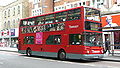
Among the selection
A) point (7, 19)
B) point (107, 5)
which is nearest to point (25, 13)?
point (7, 19)

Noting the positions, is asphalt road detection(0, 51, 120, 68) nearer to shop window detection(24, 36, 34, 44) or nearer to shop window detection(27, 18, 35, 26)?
shop window detection(24, 36, 34, 44)

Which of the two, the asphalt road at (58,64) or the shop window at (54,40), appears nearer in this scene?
the asphalt road at (58,64)

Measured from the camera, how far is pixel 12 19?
159 ft

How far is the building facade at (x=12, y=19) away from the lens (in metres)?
44.7

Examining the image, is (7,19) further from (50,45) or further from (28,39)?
(50,45)

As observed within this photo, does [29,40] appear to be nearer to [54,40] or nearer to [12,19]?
[54,40]

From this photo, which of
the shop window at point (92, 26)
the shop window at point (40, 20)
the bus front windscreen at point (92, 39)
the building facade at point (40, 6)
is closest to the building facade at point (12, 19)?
the building facade at point (40, 6)

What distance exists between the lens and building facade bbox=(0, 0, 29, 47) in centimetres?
4470

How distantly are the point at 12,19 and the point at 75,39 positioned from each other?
35506mm

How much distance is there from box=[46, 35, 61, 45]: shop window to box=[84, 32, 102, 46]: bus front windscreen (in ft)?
9.06

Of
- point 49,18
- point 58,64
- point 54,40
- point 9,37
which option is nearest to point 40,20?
point 49,18

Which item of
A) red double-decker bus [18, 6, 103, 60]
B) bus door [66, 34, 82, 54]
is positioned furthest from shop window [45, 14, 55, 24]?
bus door [66, 34, 82, 54]

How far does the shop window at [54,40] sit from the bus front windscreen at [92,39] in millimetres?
2762

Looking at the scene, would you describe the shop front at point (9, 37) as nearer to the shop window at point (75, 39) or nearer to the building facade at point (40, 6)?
the building facade at point (40, 6)
